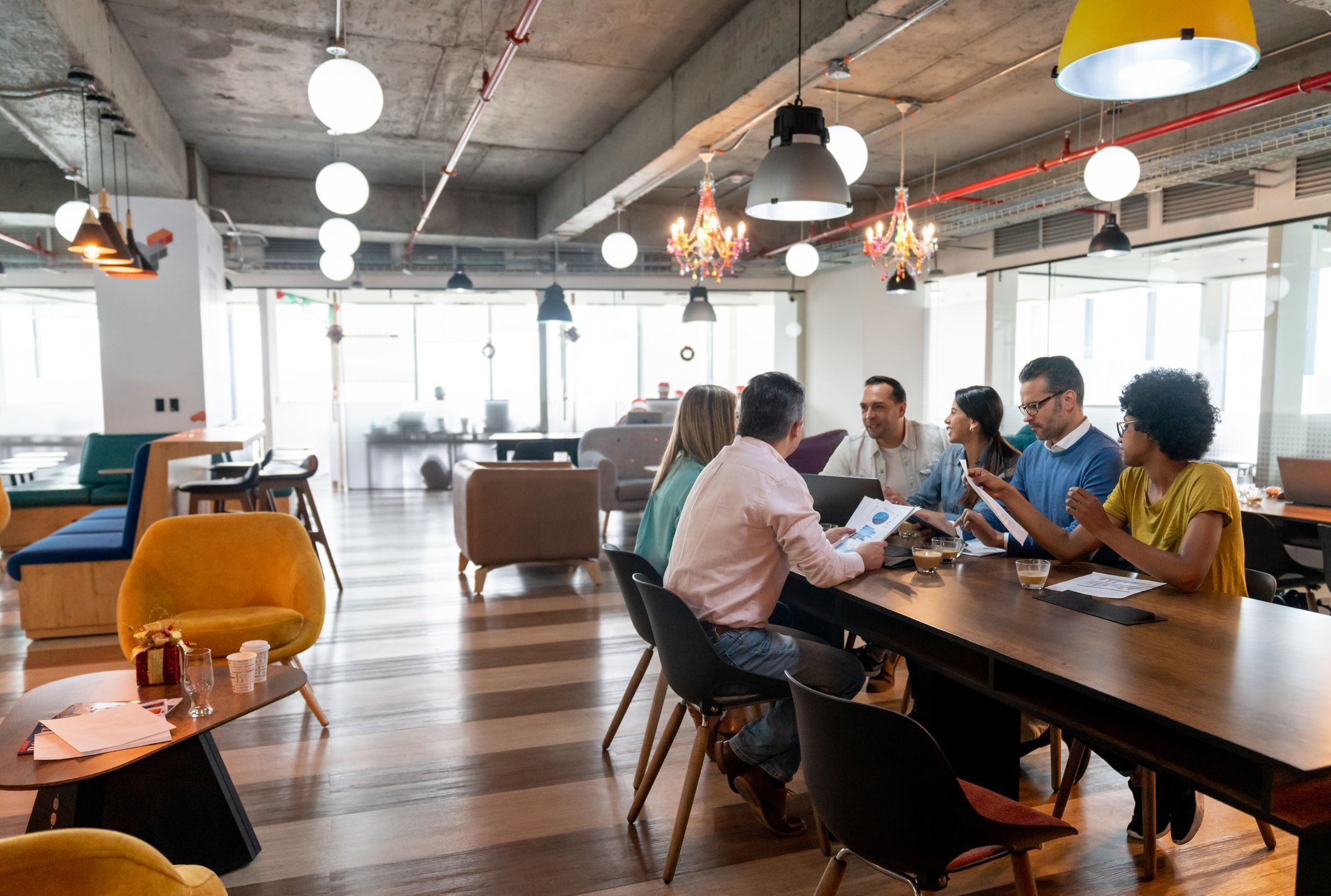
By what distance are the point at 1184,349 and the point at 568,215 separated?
6.30m

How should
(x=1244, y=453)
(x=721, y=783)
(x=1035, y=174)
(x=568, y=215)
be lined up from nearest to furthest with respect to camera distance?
(x=721, y=783)
(x=1244, y=453)
(x=1035, y=174)
(x=568, y=215)

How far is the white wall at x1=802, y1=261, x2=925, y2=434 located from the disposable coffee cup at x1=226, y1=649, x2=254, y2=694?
932cm

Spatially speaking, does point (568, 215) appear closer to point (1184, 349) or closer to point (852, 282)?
point (852, 282)

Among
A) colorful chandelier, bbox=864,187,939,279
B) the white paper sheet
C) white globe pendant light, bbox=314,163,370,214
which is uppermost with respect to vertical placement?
white globe pendant light, bbox=314,163,370,214

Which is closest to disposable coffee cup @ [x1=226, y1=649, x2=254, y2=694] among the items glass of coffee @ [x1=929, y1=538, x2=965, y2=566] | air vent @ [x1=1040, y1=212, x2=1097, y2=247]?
glass of coffee @ [x1=929, y1=538, x2=965, y2=566]

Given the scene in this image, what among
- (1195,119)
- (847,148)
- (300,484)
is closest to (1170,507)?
(847,148)

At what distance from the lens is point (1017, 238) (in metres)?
9.35

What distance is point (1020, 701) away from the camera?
1825 mm

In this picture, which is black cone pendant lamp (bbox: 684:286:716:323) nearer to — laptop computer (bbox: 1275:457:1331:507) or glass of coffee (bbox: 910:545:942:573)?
laptop computer (bbox: 1275:457:1331:507)

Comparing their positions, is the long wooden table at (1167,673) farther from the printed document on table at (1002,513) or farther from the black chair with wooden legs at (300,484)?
the black chair with wooden legs at (300,484)

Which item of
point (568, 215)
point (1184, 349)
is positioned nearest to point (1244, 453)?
point (1184, 349)

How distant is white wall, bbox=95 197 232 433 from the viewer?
299 inches

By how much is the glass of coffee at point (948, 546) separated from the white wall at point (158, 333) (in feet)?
24.0

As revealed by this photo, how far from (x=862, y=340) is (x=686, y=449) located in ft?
27.4
